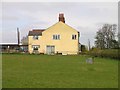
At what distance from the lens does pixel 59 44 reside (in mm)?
79125

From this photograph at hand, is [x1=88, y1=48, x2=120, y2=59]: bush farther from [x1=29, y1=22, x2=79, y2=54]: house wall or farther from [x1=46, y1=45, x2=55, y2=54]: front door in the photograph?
[x1=46, y1=45, x2=55, y2=54]: front door

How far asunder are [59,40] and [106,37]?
77.9 feet

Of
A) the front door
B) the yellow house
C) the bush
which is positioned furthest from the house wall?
the bush

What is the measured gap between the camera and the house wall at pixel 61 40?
7869 cm

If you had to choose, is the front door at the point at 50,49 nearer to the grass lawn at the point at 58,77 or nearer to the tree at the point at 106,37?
the tree at the point at 106,37

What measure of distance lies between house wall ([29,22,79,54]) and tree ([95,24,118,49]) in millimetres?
19597

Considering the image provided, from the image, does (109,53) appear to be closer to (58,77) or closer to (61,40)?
(61,40)

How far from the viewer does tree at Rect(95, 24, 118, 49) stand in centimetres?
9669

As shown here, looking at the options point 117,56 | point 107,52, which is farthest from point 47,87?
point 107,52

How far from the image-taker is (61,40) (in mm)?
79312

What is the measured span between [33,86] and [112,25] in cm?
8840

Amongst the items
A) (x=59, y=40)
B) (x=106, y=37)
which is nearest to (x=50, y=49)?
(x=59, y=40)

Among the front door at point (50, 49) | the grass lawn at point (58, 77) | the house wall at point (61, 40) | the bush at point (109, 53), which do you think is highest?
the house wall at point (61, 40)

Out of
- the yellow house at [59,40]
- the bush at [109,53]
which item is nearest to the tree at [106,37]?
the yellow house at [59,40]
